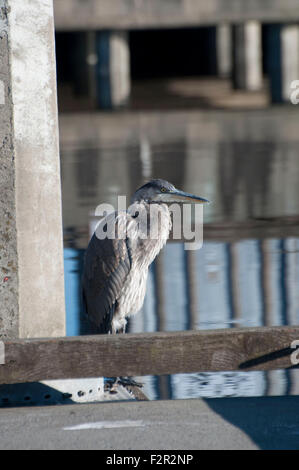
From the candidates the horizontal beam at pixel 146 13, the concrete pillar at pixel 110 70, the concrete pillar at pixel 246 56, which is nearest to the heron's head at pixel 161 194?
the horizontal beam at pixel 146 13

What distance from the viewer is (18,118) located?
4.93m

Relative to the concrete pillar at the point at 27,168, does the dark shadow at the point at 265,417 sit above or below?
below

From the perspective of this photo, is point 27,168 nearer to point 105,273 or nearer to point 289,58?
point 105,273

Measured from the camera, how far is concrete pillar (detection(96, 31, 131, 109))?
22.5m

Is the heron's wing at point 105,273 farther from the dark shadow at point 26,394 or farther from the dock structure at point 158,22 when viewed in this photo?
the dock structure at point 158,22

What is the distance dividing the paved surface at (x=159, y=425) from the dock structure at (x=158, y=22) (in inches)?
694

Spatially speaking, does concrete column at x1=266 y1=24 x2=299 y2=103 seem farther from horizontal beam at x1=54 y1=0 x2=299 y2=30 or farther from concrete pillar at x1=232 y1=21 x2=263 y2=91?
concrete pillar at x1=232 y1=21 x2=263 y2=91

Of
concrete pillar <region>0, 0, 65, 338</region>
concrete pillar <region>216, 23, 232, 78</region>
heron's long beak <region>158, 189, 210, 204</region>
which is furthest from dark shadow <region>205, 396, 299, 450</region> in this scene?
concrete pillar <region>216, 23, 232, 78</region>

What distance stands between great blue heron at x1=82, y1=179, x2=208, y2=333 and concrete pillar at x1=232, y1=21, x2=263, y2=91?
2146 centimetres

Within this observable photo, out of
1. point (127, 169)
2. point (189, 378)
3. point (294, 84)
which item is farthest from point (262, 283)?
point (294, 84)

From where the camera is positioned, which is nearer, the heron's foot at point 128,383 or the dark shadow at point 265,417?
the dark shadow at point 265,417

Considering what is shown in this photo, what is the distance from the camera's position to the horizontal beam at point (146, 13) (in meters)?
21.4

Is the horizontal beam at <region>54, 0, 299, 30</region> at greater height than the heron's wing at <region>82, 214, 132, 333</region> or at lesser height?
greater
